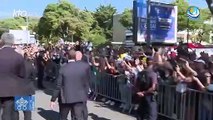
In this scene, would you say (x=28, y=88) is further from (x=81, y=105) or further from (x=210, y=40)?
(x=210, y=40)

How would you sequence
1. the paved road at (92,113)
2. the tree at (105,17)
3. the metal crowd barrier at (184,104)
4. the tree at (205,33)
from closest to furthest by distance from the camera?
the metal crowd barrier at (184,104)
the paved road at (92,113)
the tree at (205,33)
the tree at (105,17)

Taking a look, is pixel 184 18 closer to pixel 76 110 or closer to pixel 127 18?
pixel 127 18

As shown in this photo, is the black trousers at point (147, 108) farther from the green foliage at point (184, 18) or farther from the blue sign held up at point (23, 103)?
the green foliage at point (184, 18)

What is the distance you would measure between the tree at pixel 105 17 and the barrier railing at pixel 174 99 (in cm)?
7576

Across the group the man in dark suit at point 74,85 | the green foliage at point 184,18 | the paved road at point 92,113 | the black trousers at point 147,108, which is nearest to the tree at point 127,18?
the green foliage at point 184,18

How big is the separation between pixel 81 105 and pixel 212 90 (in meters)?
2.42

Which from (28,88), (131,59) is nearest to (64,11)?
(131,59)

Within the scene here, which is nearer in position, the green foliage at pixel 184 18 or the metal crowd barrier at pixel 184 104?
the metal crowd barrier at pixel 184 104

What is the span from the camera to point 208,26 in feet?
256

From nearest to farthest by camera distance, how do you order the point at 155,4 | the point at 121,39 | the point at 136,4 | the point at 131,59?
the point at 131,59 → the point at 136,4 → the point at 155,4 → the point at 121,39

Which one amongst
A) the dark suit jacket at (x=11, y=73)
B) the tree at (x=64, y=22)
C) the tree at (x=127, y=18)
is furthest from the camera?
the tree at (x=127, y=18)

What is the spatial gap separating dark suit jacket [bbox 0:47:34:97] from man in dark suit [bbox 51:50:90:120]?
2.75ft

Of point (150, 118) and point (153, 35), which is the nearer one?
point (150, 118)

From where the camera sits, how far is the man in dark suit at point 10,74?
7.17 m
